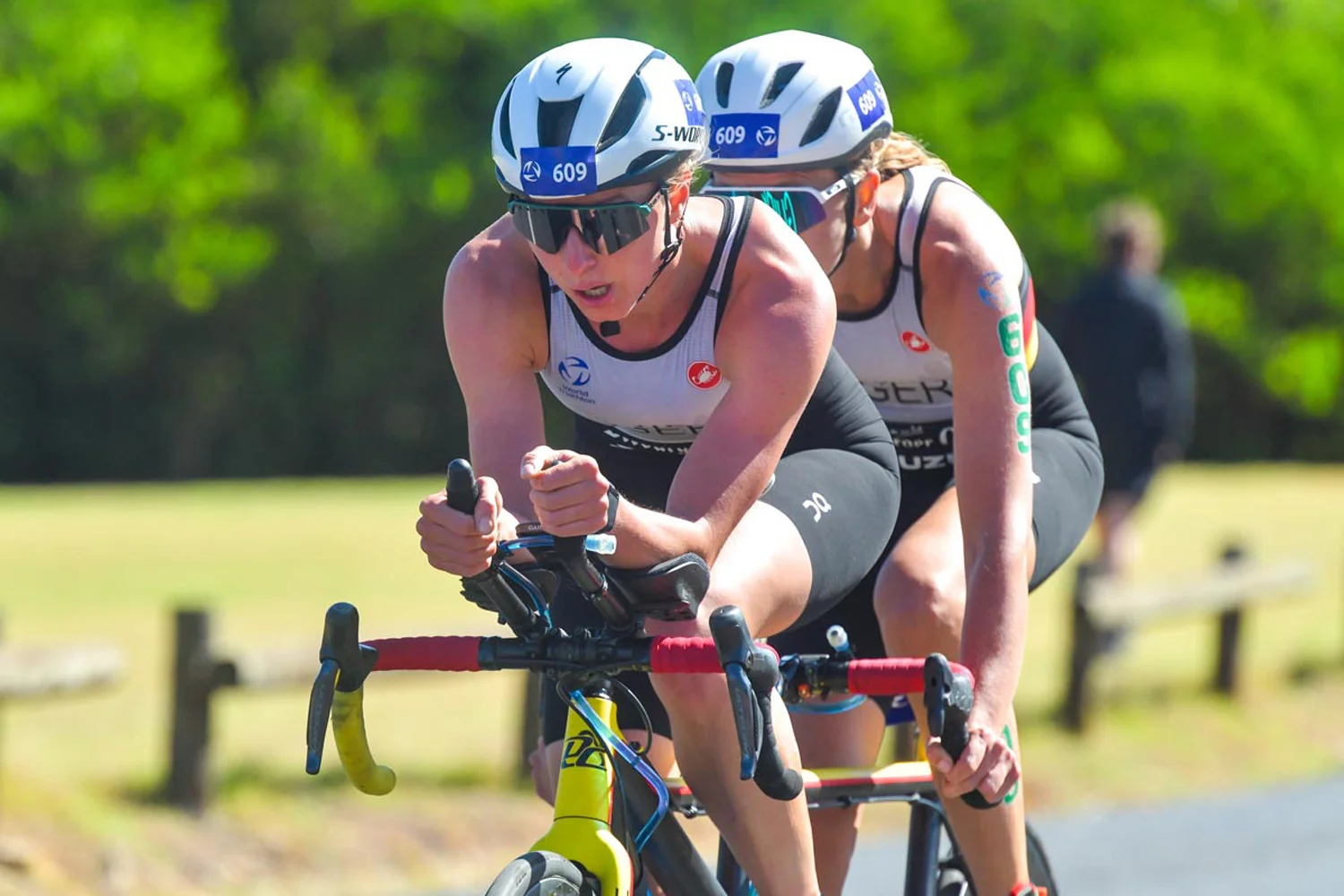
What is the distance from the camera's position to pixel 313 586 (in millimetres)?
16500

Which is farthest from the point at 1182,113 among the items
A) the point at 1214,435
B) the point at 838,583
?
the point at 838,583

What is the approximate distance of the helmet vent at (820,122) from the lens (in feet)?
13.6

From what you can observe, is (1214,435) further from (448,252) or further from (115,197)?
(115,197)

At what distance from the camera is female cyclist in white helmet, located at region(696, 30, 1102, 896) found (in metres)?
3.92

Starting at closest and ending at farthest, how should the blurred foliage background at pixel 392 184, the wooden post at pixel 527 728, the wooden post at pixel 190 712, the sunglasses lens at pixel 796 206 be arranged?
the sunglasses lens at pixel 796 206, the wooden post at pixel 190 712, the wooden post at pixel 527 728, the blurred foliage background at pixel 392 184

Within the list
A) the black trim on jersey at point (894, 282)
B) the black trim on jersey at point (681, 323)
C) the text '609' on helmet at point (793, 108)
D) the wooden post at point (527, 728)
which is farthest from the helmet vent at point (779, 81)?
the wooden post at point (527, 728)

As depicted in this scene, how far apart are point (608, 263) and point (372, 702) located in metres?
7.70

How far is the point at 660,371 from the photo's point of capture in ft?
12.1

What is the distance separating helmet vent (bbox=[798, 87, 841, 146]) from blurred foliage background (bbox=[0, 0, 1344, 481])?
37.2 m

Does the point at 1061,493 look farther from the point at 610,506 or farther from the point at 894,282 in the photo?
the point at 610,506

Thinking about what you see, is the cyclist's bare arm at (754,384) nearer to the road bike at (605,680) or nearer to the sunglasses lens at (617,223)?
the road bike at (605,680)

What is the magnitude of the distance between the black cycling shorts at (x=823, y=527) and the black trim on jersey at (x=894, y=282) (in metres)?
0.40

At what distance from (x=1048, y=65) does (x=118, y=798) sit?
42.0 m

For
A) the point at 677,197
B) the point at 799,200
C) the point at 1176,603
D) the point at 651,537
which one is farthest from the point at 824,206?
the point at 1176,603
